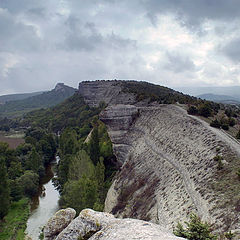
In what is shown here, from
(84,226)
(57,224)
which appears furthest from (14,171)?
(84,226)

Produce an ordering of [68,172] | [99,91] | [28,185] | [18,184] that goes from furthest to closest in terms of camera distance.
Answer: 1. [99,91]
2. [28,185]
3. [18,184]
4. [68,172]

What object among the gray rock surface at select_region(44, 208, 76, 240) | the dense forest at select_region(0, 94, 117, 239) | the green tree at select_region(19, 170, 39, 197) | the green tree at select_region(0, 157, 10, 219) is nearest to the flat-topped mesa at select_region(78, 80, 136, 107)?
the dense forest at select_region(0, 94, 117, 239)

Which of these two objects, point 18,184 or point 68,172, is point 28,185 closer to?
point 18,184

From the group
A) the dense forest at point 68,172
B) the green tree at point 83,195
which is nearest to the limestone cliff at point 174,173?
the dense forest at point 68,172

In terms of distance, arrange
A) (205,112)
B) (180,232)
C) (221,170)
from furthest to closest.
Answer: (205,112), (221,170), (180,232)

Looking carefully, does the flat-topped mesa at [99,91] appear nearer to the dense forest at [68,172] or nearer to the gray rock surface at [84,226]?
the dense forest at [68,172]

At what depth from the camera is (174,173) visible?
32.7m

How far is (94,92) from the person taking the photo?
129 metres

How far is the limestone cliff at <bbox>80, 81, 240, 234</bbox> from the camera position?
71.1 ft

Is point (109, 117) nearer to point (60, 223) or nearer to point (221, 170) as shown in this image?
point (221, 170)

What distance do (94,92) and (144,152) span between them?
84.7 metres

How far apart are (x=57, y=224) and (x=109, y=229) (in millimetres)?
4789

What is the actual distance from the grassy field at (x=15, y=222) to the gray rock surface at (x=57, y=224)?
27.3m

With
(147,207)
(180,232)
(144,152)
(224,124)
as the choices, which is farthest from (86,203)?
(224,124)
